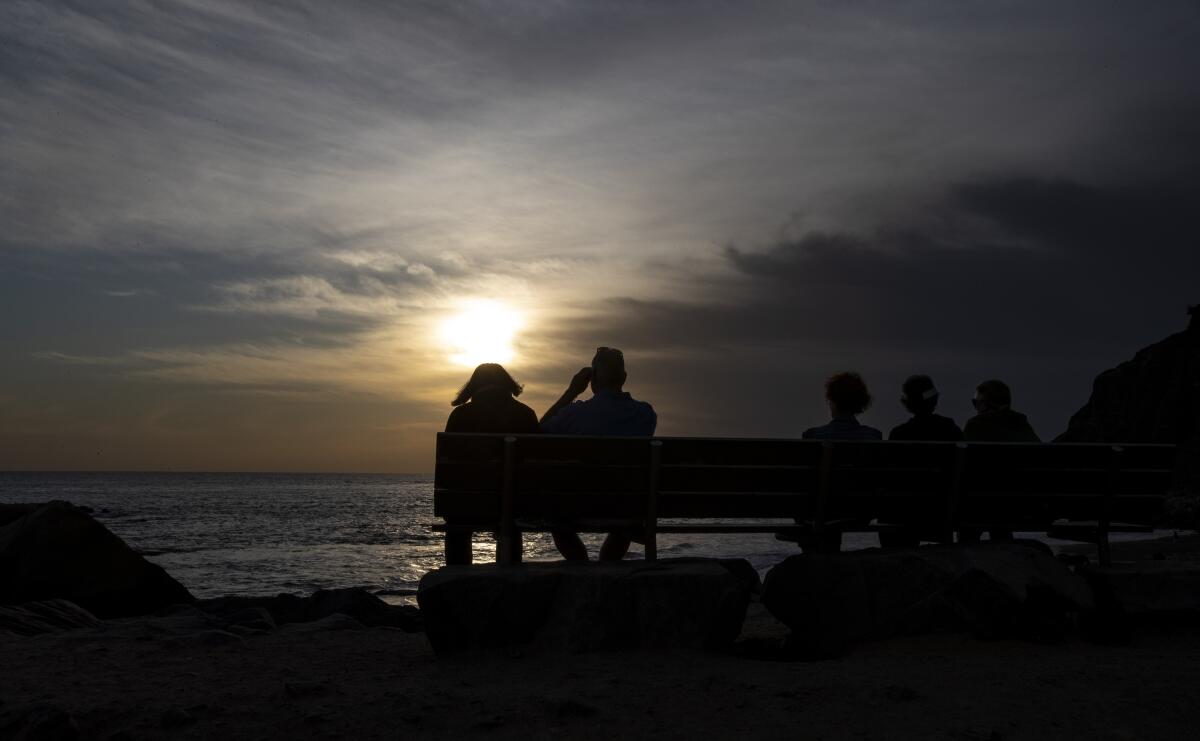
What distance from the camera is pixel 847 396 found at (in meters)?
6.94

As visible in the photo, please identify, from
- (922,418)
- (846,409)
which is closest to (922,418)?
(922,418)

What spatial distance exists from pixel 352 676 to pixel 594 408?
2522mm

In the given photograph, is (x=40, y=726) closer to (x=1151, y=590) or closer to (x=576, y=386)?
(x=576, y=386)

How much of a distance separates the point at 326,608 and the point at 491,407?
554 centimetres

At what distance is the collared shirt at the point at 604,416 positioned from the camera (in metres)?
6.77

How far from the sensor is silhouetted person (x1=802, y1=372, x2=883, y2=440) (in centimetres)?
683

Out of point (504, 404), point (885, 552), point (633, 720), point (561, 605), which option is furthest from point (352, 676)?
point (885, 552)

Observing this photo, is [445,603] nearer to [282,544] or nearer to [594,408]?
[594,408]

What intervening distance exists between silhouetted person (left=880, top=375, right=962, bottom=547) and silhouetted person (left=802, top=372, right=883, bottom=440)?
0.23m

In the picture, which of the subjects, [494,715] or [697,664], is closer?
[494,715]

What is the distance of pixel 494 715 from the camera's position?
4.07m

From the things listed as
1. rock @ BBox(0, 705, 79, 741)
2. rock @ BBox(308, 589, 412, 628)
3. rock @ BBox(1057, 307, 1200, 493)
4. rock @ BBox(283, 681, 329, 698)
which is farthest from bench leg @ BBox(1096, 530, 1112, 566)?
rock @ BBox(1057, 307, 1200, 493)

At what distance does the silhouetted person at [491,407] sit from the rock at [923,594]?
6.72ft

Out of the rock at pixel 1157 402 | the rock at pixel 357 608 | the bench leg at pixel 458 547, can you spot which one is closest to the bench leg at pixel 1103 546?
the bench leg at pixel 458 547
